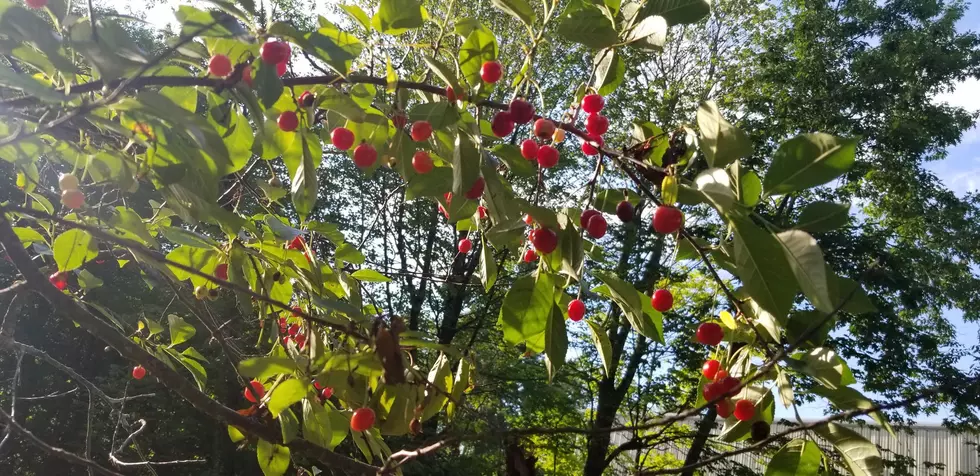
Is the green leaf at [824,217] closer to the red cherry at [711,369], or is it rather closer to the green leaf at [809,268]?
the green leaf at [809,268]

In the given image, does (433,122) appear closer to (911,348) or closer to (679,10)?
(679,10)

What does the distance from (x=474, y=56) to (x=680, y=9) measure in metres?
0.27

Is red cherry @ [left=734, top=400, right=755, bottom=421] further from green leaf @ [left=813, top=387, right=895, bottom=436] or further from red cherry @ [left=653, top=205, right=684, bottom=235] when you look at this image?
red cherry @ [left=653, top=205, right=684, bottom=235]

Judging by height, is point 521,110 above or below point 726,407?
above

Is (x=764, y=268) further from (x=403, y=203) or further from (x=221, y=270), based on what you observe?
(x=221, y=270)

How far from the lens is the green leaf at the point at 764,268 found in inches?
21.0

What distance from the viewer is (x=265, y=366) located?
78cm

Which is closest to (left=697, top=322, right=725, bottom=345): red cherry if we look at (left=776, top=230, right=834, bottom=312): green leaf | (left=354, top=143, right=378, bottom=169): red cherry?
(left=776, top=230, right=834, bottom=312): green leaf

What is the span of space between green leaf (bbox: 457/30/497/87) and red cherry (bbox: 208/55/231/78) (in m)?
0.30

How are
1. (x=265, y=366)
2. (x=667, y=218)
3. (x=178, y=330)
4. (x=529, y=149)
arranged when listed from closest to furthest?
(x=667, y=218), (x=265, y=366), (x=529, y=149), (x=178, y=330)

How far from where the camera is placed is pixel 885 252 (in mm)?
7527

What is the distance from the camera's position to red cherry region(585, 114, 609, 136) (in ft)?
2.86

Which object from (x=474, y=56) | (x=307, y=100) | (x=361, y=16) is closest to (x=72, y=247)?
(x=307, y=100)

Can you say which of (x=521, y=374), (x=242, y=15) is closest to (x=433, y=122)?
(x=242, y=15)
